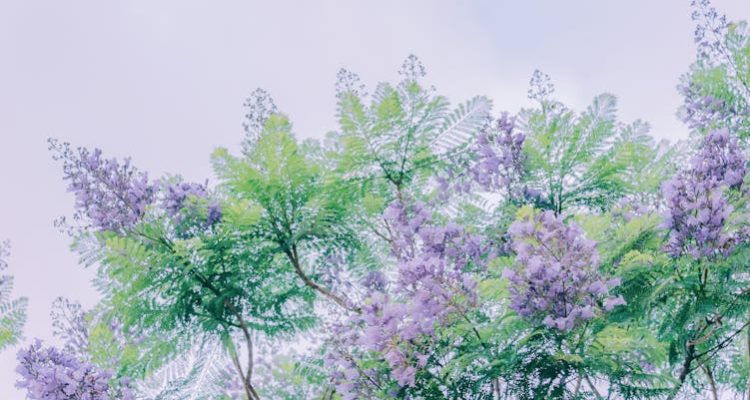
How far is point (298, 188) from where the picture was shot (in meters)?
3.92

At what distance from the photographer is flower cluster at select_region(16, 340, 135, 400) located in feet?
13.1

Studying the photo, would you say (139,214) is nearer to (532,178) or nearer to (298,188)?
(298,188)

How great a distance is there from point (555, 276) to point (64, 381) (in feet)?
9.29

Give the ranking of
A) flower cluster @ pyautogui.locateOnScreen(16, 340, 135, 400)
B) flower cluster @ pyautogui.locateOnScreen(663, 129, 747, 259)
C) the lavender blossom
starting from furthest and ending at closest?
the lavender blossom, flower cluster @ pyautogui.locateOnScreen(16, 340, 135, 400), flower cluster @ pyautogui.locateOnScreen(663, 129, 747, 259)

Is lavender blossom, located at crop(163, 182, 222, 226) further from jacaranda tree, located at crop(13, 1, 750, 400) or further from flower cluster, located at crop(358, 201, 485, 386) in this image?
flower cluster, located at crop(358, 201, 485, 386)

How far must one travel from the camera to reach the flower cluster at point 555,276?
290 centimetres

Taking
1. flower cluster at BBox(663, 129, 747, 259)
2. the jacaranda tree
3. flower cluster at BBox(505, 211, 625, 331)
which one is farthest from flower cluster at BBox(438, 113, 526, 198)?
flower cluster at BBox(505, 211, 625, 331)

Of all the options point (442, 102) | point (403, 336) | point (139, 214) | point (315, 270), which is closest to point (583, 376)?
point (403, 336)

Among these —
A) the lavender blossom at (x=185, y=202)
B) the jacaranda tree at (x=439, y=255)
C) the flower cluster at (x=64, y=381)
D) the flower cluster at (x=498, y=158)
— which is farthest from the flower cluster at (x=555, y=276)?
the flower cluster at (x=64, y=381)

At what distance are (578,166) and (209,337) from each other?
251cm

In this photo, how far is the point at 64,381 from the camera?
4020 mm

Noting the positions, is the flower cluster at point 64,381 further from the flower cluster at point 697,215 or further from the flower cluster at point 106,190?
the flower cluster at point 697,215

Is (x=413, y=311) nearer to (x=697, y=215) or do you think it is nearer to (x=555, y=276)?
(x=555, y=276)

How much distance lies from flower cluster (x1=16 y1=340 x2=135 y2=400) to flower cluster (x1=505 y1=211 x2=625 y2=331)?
8.14 feet
